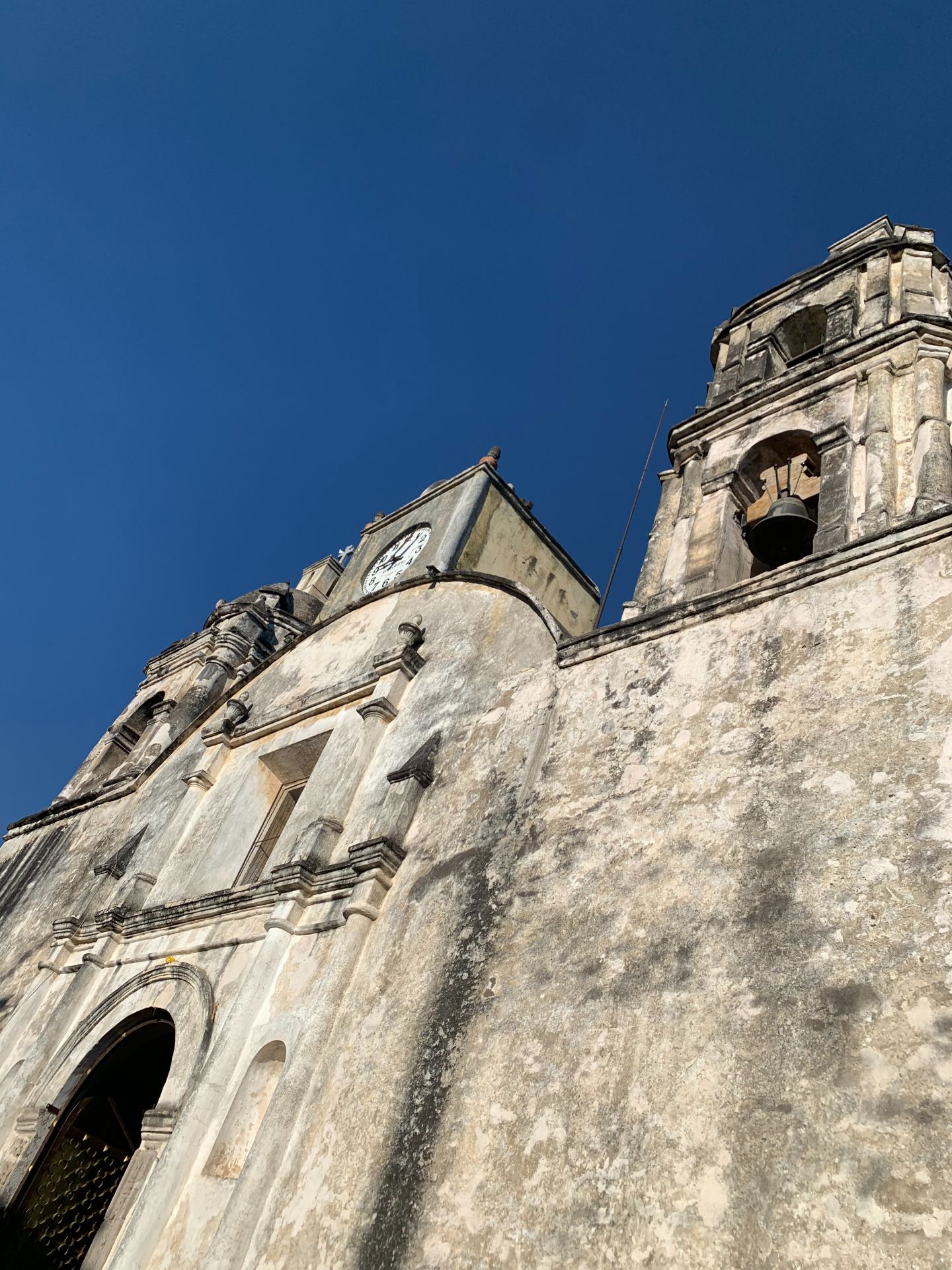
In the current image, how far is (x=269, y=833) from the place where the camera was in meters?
9.20

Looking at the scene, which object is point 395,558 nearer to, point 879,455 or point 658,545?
point 658,545

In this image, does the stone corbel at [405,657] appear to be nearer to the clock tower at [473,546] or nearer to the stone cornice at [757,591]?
the stone cornice at [757,591]

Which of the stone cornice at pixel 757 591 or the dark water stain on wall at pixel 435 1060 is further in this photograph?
the stone cornice at pixel 757 591

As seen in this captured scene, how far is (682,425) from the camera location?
921 cm

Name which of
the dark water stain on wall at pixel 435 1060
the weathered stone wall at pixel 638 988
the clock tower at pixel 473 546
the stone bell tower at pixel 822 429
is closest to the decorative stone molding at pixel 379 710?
the weathered stone wall at pixel 638 988

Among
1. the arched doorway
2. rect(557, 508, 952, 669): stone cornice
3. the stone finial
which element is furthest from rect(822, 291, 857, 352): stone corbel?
the arched doorway

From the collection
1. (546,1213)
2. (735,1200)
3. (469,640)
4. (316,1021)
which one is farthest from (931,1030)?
(469,640)

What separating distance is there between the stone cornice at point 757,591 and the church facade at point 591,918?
2 cm

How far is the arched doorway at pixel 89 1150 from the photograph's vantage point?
24.3 ft

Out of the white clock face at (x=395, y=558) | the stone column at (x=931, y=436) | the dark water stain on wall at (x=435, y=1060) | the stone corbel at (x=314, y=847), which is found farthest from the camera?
the white clock face at (x=395, y=558)

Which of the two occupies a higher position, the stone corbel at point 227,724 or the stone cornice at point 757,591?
the stone corbel at point 227,724

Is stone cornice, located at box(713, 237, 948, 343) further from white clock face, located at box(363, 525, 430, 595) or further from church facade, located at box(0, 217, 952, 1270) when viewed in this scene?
white clock face, located at box(363, 525, 430, 595)

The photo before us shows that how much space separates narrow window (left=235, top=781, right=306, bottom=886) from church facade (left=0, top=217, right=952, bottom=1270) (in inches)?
1.7

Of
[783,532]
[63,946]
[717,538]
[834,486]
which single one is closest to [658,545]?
[717,538]
